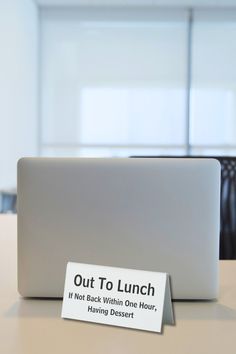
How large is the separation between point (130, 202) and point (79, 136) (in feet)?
12.6

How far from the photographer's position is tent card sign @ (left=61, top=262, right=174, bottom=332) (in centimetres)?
58

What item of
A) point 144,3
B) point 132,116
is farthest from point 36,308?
point 144,3

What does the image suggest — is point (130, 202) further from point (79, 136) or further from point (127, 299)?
point (79, 136)

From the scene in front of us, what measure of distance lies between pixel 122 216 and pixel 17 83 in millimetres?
3244

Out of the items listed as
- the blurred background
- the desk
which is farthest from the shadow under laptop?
the blurred background

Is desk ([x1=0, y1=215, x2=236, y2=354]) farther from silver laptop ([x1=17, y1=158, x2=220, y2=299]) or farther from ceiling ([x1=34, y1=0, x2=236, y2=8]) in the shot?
ceiling ([x1=34, y1=0, x2=236, y2=8])

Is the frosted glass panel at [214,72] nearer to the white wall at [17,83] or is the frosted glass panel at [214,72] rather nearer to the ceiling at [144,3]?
the ceiling at [144,3]

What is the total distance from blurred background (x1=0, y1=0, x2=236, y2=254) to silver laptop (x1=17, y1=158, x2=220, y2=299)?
3.71 metres

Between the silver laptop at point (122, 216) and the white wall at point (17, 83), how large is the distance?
2.68 metres

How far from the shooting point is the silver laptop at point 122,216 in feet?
2.18

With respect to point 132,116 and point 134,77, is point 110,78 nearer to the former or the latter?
point 134,77

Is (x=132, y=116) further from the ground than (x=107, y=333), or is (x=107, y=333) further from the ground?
(x=132, y=116)

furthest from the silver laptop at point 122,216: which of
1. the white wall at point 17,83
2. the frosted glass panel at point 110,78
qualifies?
the frosted glass panel at point 110,78

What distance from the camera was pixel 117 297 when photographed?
60 cm
